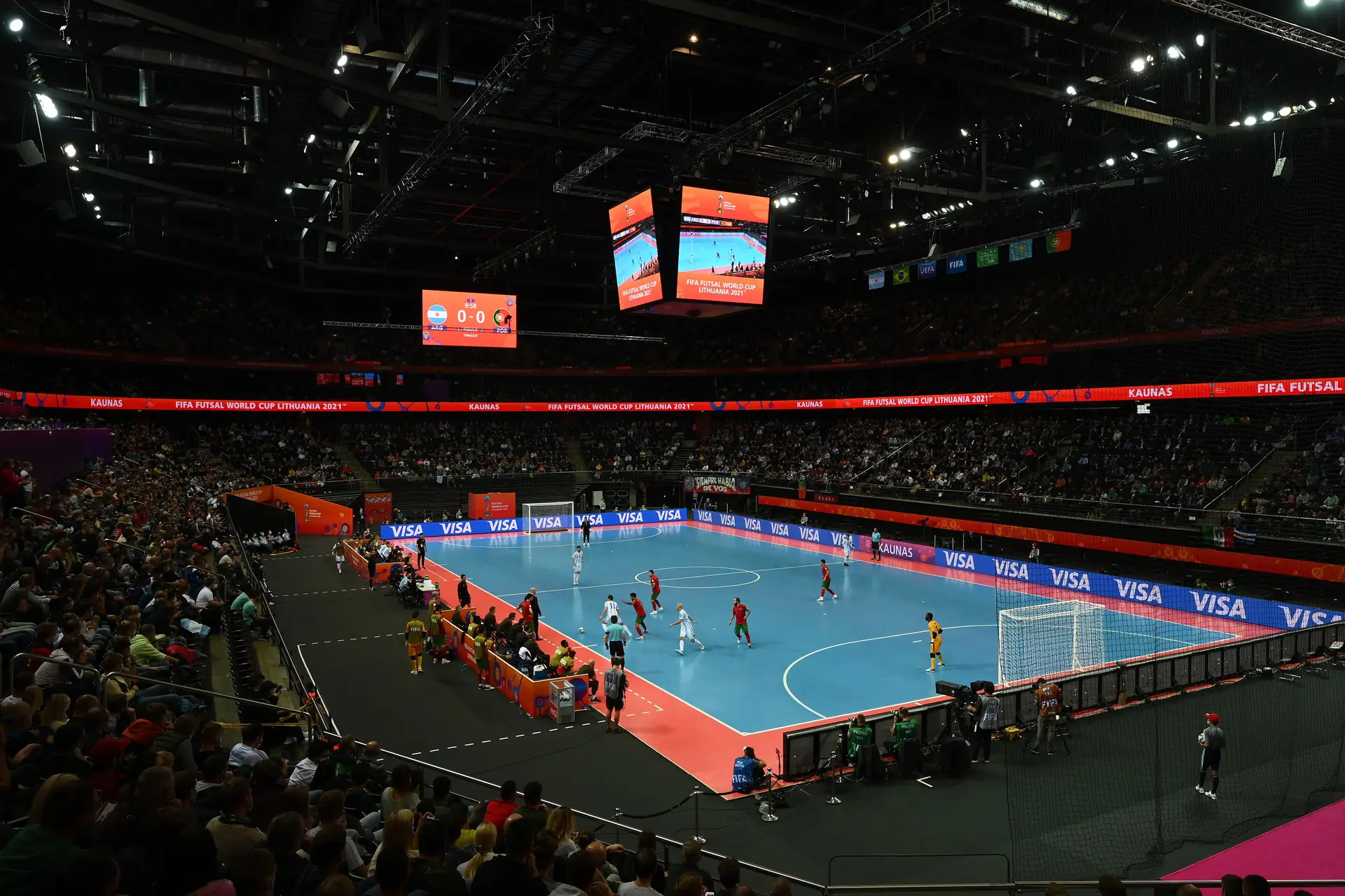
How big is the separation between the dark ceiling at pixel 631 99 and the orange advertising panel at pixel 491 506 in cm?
1887

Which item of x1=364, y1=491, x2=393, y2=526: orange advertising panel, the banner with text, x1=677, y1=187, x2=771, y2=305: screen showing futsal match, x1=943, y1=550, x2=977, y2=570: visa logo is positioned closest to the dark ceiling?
x1=677, y1=187, x2=771, y2=305: screen showing futsal match

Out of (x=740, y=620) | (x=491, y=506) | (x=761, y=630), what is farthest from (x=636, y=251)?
(x=491, y=506)

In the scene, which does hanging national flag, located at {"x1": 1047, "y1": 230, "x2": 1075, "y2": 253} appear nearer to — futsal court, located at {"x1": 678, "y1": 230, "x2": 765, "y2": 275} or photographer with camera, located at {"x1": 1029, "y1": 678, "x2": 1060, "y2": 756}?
futsal court, located at {"x1": 678, "y1": 230, "x2": 765, "y2": 275}

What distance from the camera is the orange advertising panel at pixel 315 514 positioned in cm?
4028

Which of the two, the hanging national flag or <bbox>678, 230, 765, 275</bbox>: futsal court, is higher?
the hanging national flag

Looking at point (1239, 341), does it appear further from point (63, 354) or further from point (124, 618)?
point (63, 354)

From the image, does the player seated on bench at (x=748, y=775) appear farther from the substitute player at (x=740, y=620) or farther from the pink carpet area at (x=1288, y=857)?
the substitute player at (x=740, y=620)

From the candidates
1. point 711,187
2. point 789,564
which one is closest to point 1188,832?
point 711,187

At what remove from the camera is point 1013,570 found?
2945 centimetres

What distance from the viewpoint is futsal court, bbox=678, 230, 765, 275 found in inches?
854

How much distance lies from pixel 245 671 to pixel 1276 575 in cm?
2561

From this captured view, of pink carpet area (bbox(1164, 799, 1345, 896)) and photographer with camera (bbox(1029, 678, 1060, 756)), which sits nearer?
pink carpet area (bbox(1164, 799, 1345, 896))

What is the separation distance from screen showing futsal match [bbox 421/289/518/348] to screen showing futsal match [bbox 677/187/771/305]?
1926cm

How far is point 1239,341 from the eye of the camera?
30125 mm
